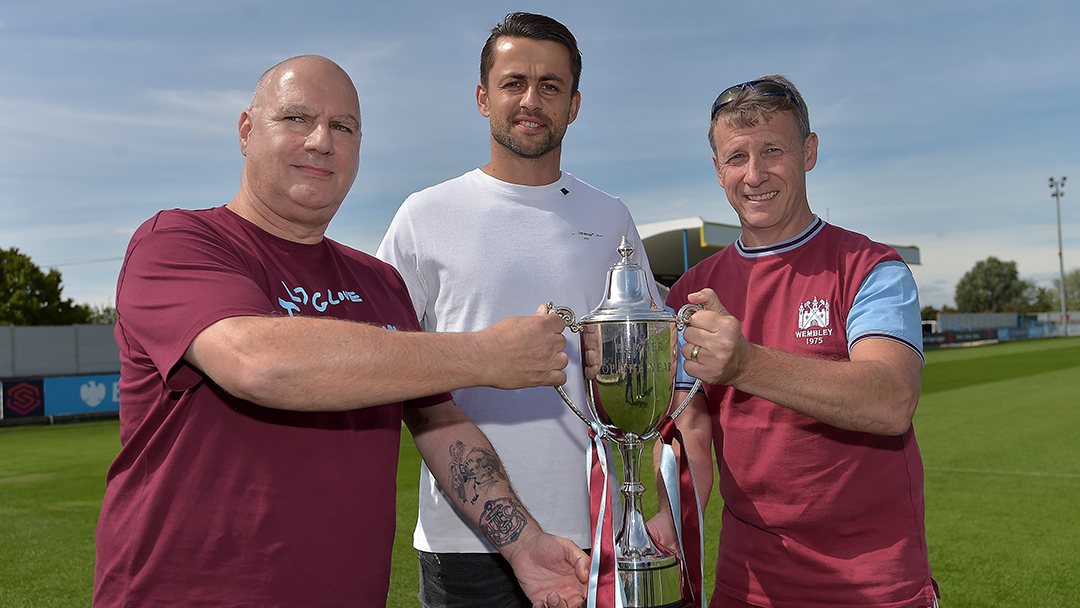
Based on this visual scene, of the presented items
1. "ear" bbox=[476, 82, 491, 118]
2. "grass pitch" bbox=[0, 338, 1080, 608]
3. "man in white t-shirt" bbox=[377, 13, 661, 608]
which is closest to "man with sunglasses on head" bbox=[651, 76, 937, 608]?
"man in white t-shirt" bbox=[377, 13, 661, 608]

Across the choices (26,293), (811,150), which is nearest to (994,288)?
(26,293)

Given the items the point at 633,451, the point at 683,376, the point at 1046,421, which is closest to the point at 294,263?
the point at 633,451

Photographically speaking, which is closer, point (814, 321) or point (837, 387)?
point (837, 387)

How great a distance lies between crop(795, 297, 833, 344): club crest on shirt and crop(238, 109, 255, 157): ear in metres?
1.68

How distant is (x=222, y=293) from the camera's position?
162cm

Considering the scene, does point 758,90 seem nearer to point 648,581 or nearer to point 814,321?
point 814,321

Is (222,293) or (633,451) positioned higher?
(222,293)

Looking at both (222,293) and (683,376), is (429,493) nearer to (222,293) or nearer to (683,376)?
(683,376)

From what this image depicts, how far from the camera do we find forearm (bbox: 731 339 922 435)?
1.82 metres

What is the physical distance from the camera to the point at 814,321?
220 cm

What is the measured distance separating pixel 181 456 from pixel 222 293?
16.4 inches

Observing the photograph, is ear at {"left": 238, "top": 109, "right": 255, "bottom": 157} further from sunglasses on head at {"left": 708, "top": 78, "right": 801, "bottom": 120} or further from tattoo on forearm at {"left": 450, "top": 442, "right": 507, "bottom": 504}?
sunglasses on head at {"left": 708, "top": 78, "right": 801, "bottom": 120}

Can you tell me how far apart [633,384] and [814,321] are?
0.68 meters

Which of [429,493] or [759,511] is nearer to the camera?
[759,511]
